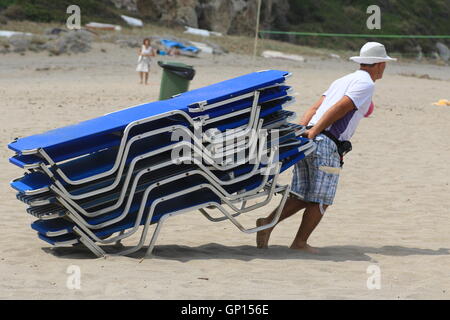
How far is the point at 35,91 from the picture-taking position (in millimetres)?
18234

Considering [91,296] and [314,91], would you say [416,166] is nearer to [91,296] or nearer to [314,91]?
[91,296]

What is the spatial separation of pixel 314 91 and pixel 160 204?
47.1 ft

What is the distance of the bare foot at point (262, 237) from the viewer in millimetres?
6579

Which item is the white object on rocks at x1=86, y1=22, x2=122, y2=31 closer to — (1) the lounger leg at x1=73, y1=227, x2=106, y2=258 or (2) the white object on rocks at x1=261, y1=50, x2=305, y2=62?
(2) the white object on rocks at x1=261, y1=50, x2=305, y2=62

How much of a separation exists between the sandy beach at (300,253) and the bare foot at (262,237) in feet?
0.20

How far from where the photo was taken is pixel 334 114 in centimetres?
617

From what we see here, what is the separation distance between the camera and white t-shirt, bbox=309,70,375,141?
6195 millimetres

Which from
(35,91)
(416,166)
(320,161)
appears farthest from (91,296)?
(35,91)

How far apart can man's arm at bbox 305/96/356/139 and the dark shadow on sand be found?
0.89 meters

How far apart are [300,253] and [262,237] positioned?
0.33 metres

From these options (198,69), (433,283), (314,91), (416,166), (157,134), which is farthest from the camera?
(198,69)

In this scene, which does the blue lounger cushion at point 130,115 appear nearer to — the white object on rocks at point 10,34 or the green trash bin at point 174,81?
the green trash bin at point 174,81

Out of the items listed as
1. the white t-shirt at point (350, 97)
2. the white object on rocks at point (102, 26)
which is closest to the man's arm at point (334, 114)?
the white t-shirt at point (350, 97)

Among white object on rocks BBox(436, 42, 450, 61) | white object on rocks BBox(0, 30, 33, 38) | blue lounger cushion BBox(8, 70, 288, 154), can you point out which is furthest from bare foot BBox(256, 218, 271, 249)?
white object on rocks BBox(436, 42, 450, 61)
